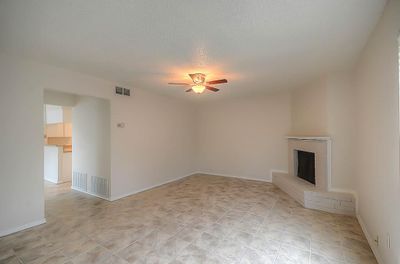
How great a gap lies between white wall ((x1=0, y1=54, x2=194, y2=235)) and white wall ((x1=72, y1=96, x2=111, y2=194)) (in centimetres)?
21

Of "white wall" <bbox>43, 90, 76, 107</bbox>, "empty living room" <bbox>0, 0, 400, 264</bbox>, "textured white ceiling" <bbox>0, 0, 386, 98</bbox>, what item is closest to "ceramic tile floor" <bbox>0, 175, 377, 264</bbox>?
"empty living room" <bbox>0, 0, 400, 264</bbox>

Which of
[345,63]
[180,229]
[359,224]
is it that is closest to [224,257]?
[180,229]

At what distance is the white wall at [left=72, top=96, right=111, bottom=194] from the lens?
3.91m

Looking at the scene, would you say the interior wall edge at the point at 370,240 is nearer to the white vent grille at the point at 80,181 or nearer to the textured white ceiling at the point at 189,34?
the textured white ceiling at the point at 189,34

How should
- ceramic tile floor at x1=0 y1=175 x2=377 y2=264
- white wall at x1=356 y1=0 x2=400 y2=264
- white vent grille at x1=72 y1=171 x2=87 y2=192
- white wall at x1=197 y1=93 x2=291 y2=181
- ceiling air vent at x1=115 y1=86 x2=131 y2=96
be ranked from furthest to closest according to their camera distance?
white wall at x1=197 y1=93 x2=291 y2=181 < white vent grille at x1=72 y1=171 x2=87 y2=192 < ceiling air vent at x1=115 y1=86 x2=131 y2=96 < ceramic tile floor at x1=0 y1=175 x2=377 y2=264 < white wall at x1=356 y1=0 x2=400 y2=264

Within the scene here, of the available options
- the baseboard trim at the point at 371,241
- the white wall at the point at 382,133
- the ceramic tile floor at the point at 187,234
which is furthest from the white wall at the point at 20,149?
the baseboard trim at the point at 371,241

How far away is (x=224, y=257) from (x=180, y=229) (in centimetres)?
82

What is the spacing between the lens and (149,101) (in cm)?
464

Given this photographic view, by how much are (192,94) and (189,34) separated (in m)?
2.97

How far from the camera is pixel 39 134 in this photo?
2805mm

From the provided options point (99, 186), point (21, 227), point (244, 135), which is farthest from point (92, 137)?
point (244, 135)

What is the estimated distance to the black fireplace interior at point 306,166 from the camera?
3959mm

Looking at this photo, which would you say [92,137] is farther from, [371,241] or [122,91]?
[371,241]

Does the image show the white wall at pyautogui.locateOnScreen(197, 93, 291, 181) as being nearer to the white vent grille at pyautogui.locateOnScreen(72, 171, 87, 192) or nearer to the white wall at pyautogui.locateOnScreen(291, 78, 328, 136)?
the white wall at pyautogui.locateOnScreen(291, 78, 328, 136)
